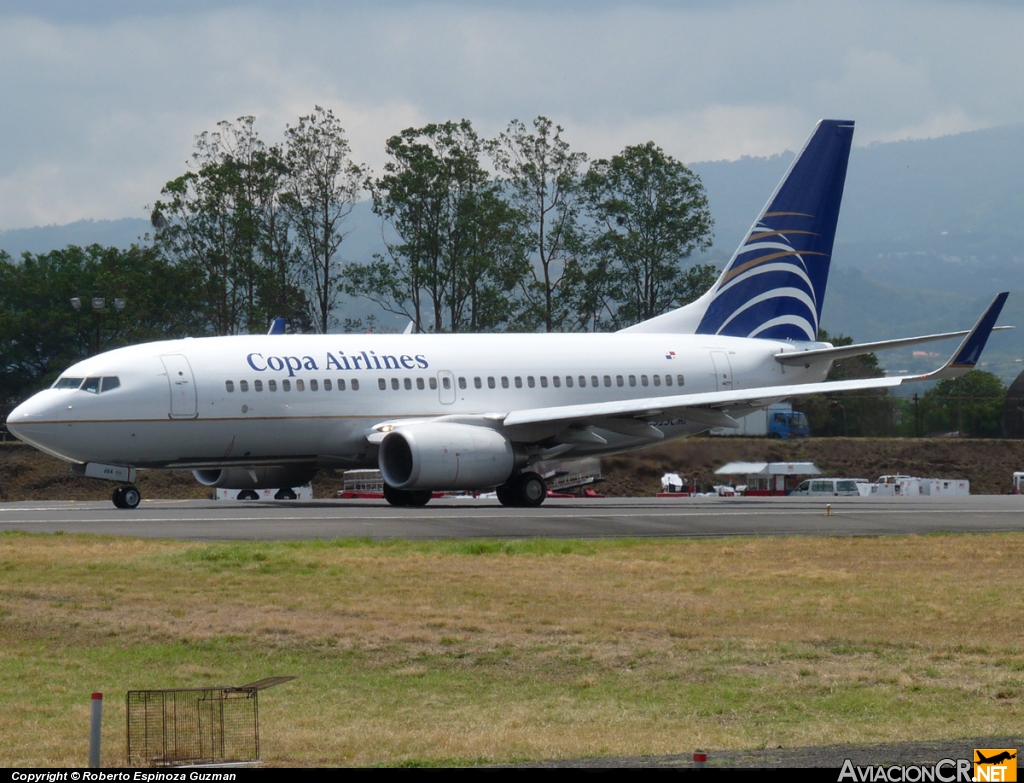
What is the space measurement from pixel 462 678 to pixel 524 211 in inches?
2653

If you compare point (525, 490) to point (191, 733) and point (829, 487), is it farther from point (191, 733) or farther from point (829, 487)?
point (191, 733)

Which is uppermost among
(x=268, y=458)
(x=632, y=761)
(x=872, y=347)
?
(x=872, y=347)

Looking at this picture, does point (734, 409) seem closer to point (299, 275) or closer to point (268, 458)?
point (268, 458)

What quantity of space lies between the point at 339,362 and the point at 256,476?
4.63 meters

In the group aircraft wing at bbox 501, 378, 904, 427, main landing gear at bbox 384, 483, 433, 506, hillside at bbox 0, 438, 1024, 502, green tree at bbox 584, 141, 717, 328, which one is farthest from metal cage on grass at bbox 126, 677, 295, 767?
green tree at bbox 584, 141, 717, 328

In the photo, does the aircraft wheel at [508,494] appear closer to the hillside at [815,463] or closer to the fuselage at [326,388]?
the fuselage at [326,388]

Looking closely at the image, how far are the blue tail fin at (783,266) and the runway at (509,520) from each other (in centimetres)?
698

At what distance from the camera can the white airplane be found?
107 feet

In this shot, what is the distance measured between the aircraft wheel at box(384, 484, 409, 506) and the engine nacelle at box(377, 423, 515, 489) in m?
1.60

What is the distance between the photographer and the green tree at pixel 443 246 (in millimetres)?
75125

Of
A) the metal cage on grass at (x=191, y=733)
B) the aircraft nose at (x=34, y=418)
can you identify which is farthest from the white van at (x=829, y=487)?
the metal cage on grass at (x=191, y=733)

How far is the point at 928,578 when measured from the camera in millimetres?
19953

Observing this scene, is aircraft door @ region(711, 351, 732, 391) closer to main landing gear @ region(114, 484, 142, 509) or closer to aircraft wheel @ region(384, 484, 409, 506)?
aircraft wheel @ region(384, 484, 409, 506)

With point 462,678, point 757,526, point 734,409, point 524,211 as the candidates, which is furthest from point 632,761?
point 524,211
